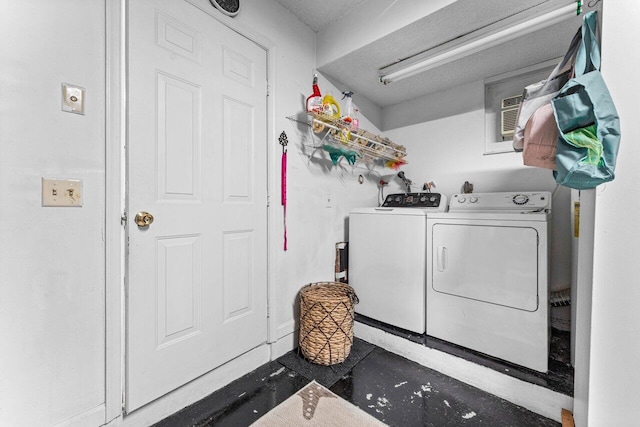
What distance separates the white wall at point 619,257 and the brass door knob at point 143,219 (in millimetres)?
1860

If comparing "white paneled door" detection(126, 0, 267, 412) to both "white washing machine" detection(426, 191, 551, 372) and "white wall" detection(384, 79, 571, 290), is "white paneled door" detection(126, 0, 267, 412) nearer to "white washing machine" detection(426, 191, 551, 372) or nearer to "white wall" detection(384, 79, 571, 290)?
"white washing machine" detection(426, 191, 551, 372)

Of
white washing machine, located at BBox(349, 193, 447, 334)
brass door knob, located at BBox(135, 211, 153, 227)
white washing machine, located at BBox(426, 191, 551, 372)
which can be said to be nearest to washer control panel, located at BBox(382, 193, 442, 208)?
white washing machine, located at BBox(349, 193, 447, 334)

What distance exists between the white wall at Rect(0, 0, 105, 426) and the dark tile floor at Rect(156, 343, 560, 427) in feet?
1.83

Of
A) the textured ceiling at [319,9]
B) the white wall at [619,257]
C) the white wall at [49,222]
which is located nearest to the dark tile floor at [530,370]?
the white wall at [619,257]

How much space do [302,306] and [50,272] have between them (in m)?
1.38

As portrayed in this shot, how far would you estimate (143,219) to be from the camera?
1.31 m

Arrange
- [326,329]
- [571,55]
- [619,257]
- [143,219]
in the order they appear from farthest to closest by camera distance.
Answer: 1. [326,329]
2. [143,219]
3. [571,55]
4. [619,257]

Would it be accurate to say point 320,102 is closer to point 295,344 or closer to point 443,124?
point 443,124

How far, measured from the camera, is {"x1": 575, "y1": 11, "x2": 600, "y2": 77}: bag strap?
0.86 m

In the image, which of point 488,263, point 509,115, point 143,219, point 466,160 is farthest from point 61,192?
point 509,115

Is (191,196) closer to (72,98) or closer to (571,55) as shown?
(72,98)

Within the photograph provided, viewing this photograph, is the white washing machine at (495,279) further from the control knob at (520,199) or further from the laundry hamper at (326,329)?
the laundry hamper at (326,329)

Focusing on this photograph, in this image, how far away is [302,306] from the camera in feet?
6.43

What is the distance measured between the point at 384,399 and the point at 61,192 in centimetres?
191
